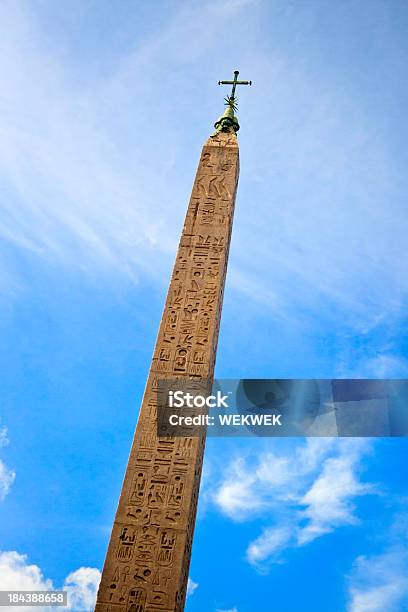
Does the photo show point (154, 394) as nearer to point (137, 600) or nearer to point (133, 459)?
point (133, 459)

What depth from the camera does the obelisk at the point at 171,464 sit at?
505cm

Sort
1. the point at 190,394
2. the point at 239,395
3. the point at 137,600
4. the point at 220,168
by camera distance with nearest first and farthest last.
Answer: the point at 137,600, the point at 190,394, the point at 239,395, the point at 220,168

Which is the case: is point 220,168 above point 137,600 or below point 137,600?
above

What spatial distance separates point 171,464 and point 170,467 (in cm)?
3

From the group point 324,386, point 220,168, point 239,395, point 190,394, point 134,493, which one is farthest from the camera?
point 220,168

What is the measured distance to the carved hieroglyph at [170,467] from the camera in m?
5.04

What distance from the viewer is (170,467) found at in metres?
5.65

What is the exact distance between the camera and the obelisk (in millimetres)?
5047

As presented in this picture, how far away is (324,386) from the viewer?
25.3ft

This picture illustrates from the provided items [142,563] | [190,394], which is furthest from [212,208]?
[142,563]

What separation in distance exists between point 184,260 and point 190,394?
1832mm

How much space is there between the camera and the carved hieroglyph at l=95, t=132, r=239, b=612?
5043mm

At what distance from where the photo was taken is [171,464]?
5664 millimetres

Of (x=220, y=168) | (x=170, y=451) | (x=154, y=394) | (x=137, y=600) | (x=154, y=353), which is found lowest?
(x=137, y=600)
